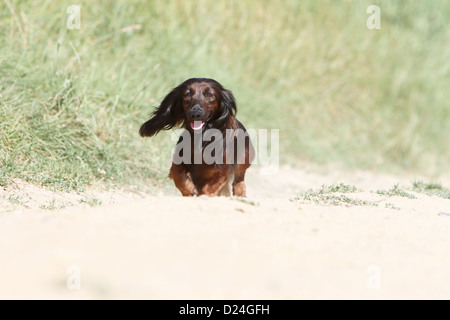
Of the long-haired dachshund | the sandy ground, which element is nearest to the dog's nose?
the long-haired dachshund

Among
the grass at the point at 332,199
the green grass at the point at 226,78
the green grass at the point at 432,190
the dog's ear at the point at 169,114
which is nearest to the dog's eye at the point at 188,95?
the dog's ear at the point at 169,114

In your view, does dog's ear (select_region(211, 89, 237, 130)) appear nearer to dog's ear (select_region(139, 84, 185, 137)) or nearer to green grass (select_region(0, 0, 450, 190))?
dog's ear (select_region(139, 84, 185, 137))

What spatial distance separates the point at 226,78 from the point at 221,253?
20.4 feet

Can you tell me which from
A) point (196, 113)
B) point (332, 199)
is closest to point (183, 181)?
point (196, 113)

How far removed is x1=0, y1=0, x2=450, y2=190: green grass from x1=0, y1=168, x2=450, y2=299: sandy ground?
78.5 inches

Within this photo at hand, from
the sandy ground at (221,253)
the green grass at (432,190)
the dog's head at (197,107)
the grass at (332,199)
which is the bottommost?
the sandy ground at (221,253)

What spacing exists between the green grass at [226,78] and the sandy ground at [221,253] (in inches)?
78.5

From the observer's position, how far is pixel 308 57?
35.0 feet

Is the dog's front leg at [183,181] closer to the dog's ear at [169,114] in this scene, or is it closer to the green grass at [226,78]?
the dog's ear at [169,114]

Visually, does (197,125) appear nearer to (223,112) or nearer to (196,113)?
(196,113)

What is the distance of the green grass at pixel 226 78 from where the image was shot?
6180mm
